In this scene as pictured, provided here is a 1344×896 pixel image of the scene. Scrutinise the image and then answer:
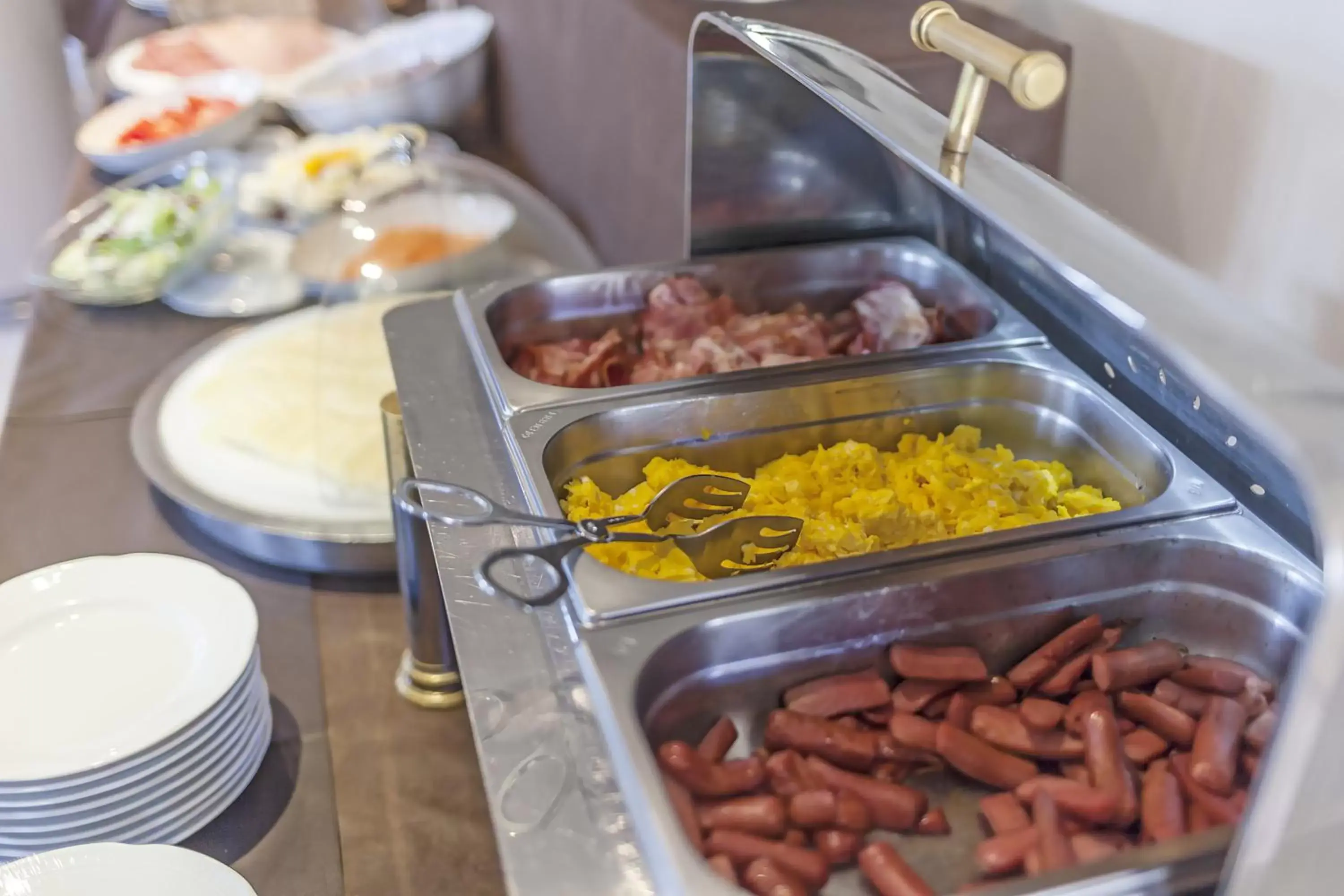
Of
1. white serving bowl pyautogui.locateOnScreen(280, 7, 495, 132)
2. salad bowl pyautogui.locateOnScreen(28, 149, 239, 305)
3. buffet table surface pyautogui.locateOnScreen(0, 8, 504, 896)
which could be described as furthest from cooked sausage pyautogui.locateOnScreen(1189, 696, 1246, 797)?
white serving bowl pyautogui.locateOnScreen(280, 7, 495, 132)

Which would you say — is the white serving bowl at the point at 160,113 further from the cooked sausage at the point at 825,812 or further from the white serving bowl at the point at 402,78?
the cooked sausage at the point at 825,812

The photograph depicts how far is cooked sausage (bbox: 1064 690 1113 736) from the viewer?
0.68m

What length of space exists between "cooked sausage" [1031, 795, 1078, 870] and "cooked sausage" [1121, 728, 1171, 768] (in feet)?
0.26

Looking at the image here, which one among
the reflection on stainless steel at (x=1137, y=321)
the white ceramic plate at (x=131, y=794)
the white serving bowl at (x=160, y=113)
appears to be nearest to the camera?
the reflection on stainless steel at (x=1137, y=321)

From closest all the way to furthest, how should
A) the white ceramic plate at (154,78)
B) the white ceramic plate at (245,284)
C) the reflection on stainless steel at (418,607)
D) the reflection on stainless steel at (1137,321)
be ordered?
the reflection on stainless steel at (1137,321) < the reflection on stainless steel at (418,607) < the white ceramic plate at (245,284) < the white ceramic plate at (154,78)

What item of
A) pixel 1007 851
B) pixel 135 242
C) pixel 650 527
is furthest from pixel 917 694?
pixel 135 242

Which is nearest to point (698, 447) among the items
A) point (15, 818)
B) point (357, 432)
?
point (357, 432)

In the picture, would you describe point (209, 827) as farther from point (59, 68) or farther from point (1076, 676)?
point (59, 68)

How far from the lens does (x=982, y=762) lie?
67cm

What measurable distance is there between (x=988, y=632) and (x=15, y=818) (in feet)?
2.22

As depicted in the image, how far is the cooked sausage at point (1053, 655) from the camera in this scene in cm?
72

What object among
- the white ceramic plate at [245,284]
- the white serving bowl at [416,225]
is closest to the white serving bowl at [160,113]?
the white ceramic plate at [245,284]

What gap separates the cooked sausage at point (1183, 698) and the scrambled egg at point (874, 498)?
0.50ft

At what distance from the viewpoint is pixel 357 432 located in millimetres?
1193
